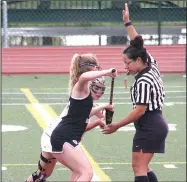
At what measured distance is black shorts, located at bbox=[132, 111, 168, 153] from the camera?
7633 mm

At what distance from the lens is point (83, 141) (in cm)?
1138

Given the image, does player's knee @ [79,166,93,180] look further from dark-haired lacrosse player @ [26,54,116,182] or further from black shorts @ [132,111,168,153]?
black shorts @ [132,111,168,153]

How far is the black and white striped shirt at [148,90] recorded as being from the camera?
7.51 metres

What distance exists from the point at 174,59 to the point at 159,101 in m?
13.4

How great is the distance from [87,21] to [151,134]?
603 inches

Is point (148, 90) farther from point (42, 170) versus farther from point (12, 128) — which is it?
point (12, 128)

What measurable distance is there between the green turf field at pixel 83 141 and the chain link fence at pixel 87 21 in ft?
11.5

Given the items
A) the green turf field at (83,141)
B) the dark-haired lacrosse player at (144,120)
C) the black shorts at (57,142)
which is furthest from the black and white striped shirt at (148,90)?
the green turf field at (83,141)

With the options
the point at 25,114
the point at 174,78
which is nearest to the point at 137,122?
the point at 25,114

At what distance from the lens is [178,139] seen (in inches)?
455

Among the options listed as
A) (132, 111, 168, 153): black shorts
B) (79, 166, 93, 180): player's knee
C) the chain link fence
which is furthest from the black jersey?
the chain link fence

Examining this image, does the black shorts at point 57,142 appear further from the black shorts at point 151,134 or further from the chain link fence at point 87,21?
the chain link fence at point 87,21

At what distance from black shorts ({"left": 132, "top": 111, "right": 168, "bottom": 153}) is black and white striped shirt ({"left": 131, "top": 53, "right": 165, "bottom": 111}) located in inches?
4.2

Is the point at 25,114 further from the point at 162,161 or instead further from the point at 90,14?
the point at 90,14
